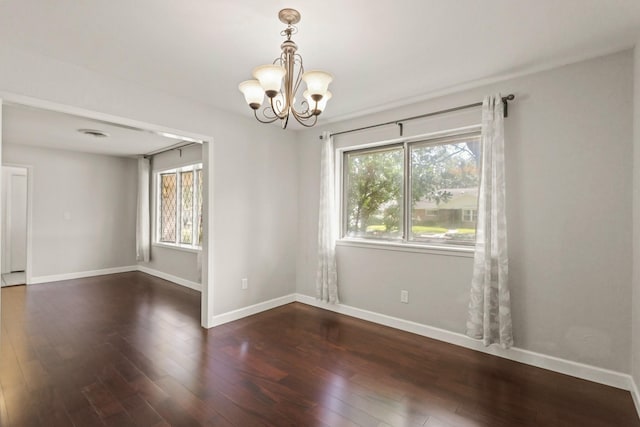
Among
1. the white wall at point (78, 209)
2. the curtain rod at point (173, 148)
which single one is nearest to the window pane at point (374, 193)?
the curtain rod at point (173, 148)

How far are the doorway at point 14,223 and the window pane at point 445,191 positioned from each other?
7195mm

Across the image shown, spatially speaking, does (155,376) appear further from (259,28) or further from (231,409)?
(259,28)

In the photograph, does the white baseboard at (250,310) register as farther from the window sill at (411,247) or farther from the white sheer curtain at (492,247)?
the white sheer curtain at (492,247)

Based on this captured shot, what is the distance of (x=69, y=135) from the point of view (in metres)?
4.59

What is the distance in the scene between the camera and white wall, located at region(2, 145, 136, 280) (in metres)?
5.42

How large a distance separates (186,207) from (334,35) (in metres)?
4.51

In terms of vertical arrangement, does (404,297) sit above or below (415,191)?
below

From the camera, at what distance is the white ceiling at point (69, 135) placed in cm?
368

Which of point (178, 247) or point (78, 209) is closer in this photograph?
point (178, 247)

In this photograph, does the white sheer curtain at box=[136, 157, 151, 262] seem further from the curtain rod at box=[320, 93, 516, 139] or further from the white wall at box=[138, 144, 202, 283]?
the curtain rod at box=[320, 93, 516, 139]

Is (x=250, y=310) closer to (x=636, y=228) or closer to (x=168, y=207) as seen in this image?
(x=168, y=207)

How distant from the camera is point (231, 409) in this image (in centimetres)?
203

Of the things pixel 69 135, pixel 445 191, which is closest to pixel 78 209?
pixel 69 135

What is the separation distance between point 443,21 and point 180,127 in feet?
8.44
